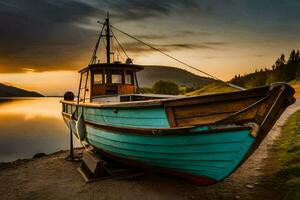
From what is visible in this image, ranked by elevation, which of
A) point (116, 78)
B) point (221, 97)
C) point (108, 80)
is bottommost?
point (221, 97)

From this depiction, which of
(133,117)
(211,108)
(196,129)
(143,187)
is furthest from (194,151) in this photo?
(143,187)

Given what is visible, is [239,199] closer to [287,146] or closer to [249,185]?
[249,185]

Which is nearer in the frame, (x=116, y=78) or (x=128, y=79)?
(x=116, y=78)

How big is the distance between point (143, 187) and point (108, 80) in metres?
5.43

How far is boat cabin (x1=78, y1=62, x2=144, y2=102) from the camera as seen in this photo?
38.8ft

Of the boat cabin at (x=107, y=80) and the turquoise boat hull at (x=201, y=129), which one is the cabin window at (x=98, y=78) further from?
the turquoise boat hull at (x=201, y=129)

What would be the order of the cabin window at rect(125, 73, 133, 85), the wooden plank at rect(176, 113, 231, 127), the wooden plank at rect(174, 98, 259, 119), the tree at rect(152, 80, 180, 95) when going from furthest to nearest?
1. the tree at rect(152, 80, 180, 95)
2. the cabin window at rect(125, 73, 133, 85)
3. the wooden plank at rect(176, 113, 231, 127)
4. the wooden plank at rect(174, 98, 259, 119)

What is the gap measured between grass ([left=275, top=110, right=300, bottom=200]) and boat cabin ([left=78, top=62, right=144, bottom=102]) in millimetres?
6752

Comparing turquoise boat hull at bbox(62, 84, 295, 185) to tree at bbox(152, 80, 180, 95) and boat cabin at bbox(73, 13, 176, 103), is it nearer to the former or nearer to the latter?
boat cabin at bbox(73, 13, 176, 103)

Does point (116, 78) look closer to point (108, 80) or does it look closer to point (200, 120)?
point (108, 80)

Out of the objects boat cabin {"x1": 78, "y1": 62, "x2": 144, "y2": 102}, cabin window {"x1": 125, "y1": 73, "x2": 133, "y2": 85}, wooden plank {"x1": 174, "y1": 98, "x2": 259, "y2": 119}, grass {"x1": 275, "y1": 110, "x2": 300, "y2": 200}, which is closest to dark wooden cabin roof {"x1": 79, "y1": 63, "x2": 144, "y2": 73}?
boat cabin {"x1": 78, "y1": 62, "x2": 144, "y2": 102}

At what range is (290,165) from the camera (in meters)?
8.81

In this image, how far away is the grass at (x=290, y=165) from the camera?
691cm

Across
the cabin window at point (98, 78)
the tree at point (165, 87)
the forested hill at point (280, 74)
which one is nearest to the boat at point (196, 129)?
the cabin window at point (98, 78)
